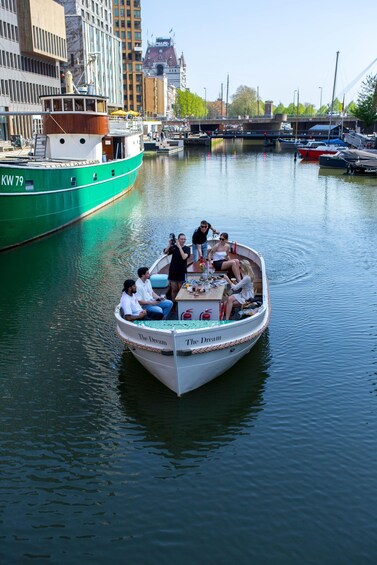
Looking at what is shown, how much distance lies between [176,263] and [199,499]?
7.65 m

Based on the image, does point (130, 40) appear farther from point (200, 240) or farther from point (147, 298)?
point (147, 298)

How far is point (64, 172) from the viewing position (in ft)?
107

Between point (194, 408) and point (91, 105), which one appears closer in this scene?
point (194, 408)

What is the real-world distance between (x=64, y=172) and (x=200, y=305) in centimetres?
2115

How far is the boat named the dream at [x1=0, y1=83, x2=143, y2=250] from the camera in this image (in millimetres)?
28094

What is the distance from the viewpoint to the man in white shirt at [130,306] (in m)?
13.6

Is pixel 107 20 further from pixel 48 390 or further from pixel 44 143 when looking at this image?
pixel 48 390

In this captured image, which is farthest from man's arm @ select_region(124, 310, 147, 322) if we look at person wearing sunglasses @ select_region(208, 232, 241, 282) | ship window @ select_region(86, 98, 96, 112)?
ship window @ select_region(86, 98, 96, 112)

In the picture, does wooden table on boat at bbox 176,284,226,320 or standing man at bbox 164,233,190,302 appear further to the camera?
standing man at bbox 164,233,190,302

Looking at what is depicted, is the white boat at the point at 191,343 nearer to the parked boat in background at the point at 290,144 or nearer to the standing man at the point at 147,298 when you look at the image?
the standing man at the point at 147,298

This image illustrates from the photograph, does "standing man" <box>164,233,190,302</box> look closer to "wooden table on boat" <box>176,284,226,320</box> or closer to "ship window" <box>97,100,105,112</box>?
"wooden table on boat" <box>176,284,226,320</box>

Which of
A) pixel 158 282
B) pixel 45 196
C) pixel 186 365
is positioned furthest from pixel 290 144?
pixel 186 365

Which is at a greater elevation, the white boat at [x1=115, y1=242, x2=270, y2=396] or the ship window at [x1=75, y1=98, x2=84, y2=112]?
the ship window at [x1=75, y1=98, x2=84, y2=112]

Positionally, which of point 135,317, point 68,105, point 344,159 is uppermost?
point 68,105
